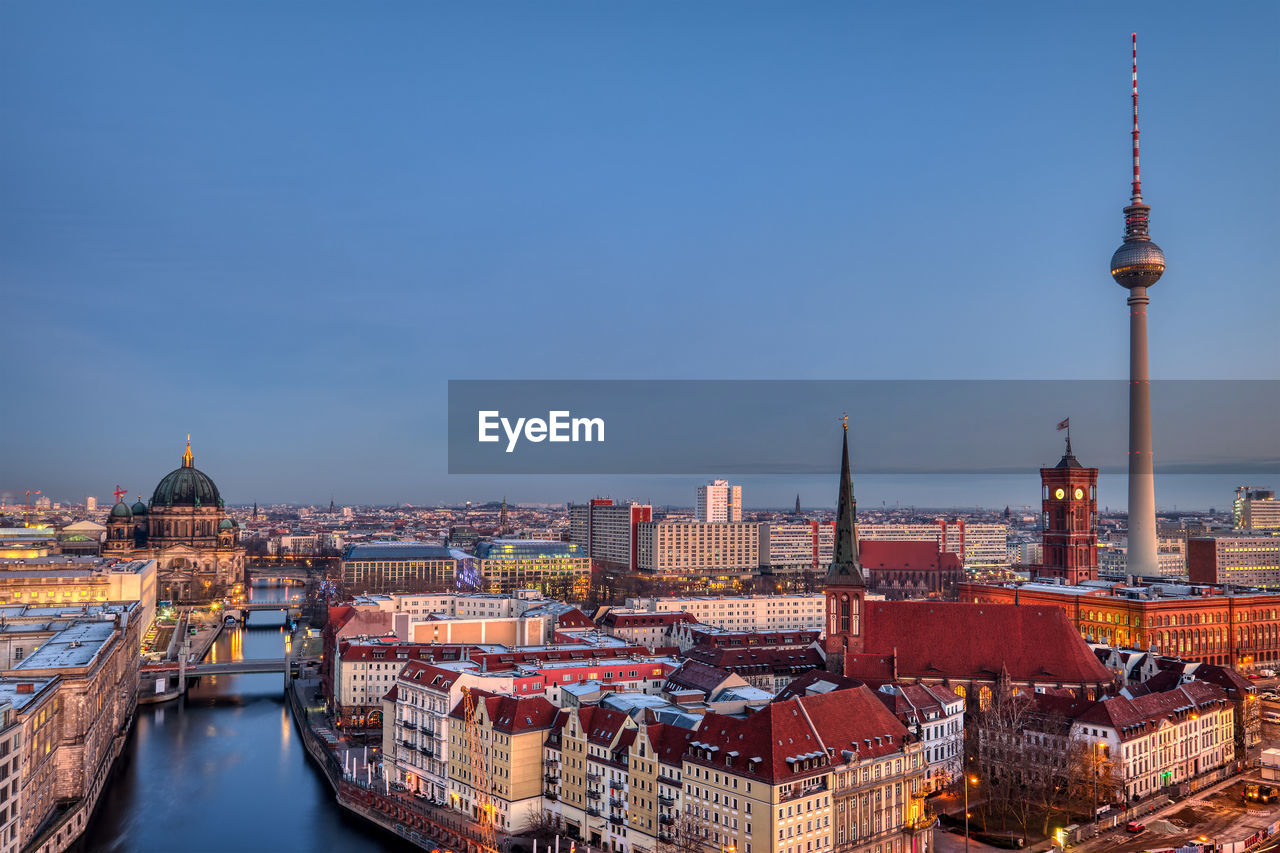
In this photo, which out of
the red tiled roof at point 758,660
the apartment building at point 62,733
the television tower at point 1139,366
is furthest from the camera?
the television tower at point 1139,366

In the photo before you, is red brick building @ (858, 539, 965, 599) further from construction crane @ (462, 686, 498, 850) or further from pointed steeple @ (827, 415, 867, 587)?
construction crane @ (462, 686, 498, 850)

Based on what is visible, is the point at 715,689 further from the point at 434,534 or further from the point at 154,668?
the point at 434,534

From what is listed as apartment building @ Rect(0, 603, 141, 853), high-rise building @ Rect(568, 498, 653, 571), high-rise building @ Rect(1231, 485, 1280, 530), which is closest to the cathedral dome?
high-rise building @ Rect(568, 498, 653, 571)

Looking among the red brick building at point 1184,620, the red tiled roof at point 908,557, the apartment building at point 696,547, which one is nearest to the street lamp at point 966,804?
the red brick building at point 1184,620

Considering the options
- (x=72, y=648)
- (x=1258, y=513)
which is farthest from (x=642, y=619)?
(x=1258, y=513)

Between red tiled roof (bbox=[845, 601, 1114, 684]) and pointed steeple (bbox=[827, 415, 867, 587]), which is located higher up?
pointed steeple (bbox=[827, 415, 867, 587])

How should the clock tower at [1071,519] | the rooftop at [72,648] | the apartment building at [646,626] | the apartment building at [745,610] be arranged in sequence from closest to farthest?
the rooftop at [72,648]
the apartment building at [646,626]
the clock tower at [1071,519]
the apartment building at [745,610]

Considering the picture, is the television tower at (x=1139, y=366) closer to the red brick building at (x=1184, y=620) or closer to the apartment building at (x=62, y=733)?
the red brick building at (x=1184, y=620)
